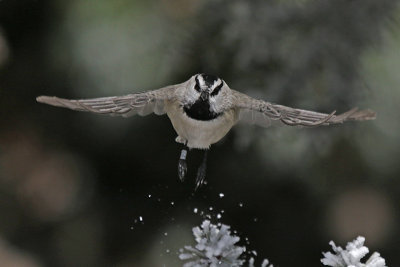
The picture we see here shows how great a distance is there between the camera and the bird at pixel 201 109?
0.87m

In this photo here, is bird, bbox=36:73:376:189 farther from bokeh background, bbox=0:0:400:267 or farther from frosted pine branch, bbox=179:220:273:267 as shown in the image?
bokeh background, bbox=0:0:400:267

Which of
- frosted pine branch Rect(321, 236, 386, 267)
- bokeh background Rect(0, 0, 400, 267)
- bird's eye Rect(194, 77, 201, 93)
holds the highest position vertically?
bokeh background Rect(0, 0, 400, 267)

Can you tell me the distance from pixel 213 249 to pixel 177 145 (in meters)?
1.10

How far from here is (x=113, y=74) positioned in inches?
59.6

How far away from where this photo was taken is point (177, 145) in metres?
1.92

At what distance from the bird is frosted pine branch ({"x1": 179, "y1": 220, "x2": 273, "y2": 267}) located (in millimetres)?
73

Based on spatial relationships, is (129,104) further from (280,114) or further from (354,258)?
(354,258)

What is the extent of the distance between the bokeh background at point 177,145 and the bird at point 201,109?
413 mm

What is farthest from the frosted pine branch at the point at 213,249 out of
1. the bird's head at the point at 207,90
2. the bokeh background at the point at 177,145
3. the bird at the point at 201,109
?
the bokeh background at the point at 177,145

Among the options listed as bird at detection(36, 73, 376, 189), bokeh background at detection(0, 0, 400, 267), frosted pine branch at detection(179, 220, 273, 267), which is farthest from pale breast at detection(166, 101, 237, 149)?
bokeh background at detection(0, 0, 400, 267)

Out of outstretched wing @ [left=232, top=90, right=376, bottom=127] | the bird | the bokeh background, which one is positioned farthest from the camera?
the bokeh background

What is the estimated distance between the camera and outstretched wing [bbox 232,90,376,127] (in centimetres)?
75

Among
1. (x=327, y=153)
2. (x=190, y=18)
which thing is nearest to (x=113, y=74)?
(x=190, y=18)

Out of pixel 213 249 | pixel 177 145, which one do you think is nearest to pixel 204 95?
pixel 213 249
